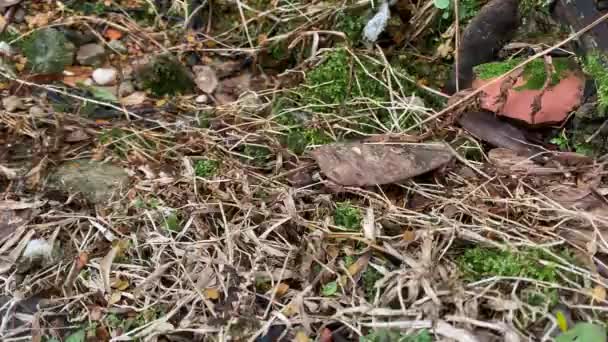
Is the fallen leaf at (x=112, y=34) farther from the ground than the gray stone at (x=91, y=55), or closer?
farther from the ground

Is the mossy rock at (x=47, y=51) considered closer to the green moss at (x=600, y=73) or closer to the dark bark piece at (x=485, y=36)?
the dark bark piece at (x=485, y=36)

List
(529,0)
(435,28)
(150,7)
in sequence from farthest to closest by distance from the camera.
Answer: (150,7)
(435,28)
(529,0)

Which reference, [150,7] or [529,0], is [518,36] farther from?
[150,7]

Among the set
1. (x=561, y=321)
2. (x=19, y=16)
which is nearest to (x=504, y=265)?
(x=561, y=321)

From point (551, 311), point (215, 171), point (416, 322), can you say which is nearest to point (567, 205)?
point (551, 311)

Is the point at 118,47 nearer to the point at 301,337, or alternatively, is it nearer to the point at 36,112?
the point at 36,112

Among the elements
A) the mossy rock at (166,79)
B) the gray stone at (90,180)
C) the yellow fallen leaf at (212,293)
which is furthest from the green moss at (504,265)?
the mossy rock at (166,79)
